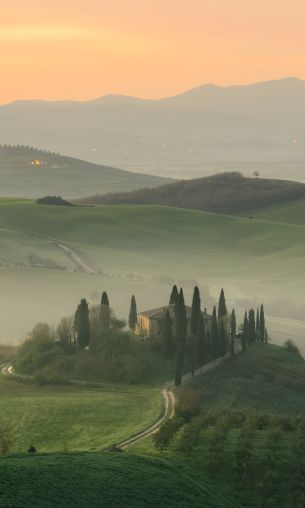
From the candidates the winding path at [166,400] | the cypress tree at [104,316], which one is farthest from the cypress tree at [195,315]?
the cypress tree at [104,316]

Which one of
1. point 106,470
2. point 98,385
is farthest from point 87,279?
point 106,470

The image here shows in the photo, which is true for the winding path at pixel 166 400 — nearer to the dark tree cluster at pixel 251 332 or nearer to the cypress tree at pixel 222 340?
the cypress tree at pixel 222 340

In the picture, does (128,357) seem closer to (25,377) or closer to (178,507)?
(25,377)

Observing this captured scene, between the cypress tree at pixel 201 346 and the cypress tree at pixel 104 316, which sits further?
the cypress tree at pixel 104 316

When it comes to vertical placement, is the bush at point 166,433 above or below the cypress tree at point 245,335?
below

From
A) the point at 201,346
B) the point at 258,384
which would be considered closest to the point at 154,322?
the point at 201,346

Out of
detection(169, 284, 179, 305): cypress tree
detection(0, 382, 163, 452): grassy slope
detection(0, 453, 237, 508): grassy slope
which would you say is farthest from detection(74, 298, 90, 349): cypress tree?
detection(0, 453, 237, 508): grassy slope

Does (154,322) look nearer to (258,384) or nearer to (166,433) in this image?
(258,384)
